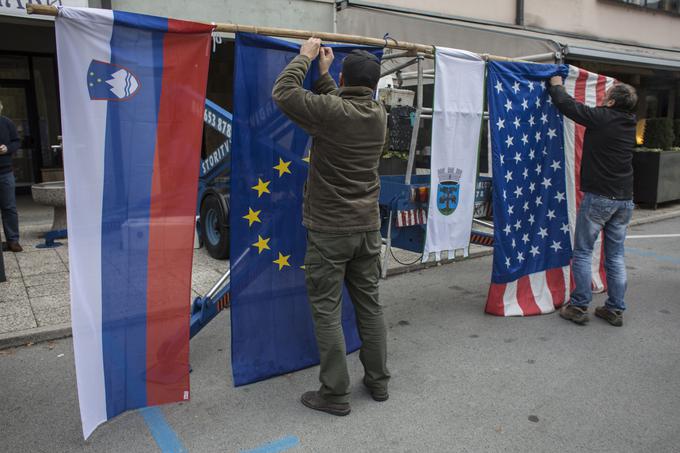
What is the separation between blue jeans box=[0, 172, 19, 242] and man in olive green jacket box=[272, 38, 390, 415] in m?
4.93

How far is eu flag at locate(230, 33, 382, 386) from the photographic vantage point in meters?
3.25

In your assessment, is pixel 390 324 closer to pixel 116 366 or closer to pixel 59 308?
pixel 116 366

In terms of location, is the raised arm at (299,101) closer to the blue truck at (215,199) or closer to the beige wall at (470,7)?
the blue truck at (215,199)

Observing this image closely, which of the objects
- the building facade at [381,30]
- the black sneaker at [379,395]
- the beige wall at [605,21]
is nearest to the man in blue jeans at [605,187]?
the black sneaker at [379,395]

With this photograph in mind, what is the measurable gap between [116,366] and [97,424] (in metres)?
0.31

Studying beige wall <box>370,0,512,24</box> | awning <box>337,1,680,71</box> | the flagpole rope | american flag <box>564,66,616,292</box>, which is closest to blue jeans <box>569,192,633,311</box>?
american flag <box>564,66,616,292</box>

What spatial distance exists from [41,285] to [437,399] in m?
4.14

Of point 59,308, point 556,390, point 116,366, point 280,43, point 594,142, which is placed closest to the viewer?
point 116,366

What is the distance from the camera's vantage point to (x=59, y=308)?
4.80 meters

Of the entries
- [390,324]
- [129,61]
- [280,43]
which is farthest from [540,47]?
[129,61]

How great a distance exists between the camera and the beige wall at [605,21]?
1235cm

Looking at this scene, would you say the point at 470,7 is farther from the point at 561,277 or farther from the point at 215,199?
the point at 561,277

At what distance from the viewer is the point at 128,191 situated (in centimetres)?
290

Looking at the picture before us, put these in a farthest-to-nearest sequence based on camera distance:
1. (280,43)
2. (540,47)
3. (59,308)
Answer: (540,47) → (59,308) → (280,43)
